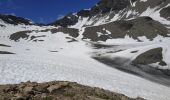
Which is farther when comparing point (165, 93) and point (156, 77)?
point (156, 77)

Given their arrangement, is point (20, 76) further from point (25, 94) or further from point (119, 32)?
point (119, 32)

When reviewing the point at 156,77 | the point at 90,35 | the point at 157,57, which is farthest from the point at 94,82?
the point at 90,35

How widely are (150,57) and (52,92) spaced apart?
46.9 m

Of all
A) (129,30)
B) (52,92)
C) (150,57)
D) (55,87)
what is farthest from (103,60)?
(129,30)

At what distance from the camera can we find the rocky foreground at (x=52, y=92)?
1679 centimetres

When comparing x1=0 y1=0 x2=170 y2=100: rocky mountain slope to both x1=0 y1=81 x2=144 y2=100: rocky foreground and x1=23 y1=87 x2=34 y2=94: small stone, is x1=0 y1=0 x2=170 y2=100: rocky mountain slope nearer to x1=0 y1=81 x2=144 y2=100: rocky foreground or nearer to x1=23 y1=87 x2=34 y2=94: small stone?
x1=0 y1=81 x2=144 y2=100: rocky foreground

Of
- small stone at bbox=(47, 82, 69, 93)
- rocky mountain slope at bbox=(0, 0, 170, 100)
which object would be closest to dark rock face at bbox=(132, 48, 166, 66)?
rocky mountain slope at bbox=(0, 0, 170, 100)

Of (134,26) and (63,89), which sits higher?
(134,26)

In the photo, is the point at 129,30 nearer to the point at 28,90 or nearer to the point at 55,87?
the point at 55,87

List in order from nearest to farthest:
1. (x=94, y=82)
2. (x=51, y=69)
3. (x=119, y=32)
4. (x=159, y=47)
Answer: (x=94, y=82), (x=51, y=69), (x=159, y=47), (x=119, y=32)

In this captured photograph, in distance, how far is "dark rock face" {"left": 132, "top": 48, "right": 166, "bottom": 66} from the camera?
195ft

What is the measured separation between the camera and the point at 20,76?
32.0m

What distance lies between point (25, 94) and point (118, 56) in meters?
54.2

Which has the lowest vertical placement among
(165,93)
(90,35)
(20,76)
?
(165,93)
